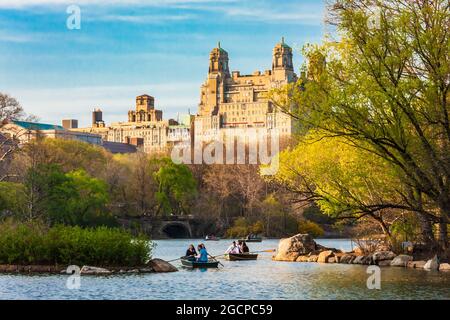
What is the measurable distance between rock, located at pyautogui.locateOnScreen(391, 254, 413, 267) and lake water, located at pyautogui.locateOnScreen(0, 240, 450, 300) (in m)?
1.68

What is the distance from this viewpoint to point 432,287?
34000mm

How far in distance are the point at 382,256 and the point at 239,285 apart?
1250 cm

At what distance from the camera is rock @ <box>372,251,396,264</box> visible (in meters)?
45.4

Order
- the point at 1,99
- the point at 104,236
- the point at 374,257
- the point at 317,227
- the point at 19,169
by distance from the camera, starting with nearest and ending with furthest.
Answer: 1. the point at 104,236
2. the point at 374,257
3. the point at 1,99
4. the point at 19,169
5. the point at 317,227

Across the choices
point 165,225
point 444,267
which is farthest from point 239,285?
point 165,225

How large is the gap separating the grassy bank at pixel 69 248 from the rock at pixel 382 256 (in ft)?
42.7

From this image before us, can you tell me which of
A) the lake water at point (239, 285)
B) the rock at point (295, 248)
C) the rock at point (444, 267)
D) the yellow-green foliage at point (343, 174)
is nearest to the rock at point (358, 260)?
the yellow-green foliage at point (343, 174)

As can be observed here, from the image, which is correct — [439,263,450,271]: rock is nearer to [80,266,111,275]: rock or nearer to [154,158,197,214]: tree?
[80,266,111,275]: rock

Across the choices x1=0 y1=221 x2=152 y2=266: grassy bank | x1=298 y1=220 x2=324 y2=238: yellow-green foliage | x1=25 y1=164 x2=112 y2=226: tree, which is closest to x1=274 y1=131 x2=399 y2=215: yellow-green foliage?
x1=0 y1=221 x2=152 y2=266: grassy bank

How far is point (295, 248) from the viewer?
172ft
